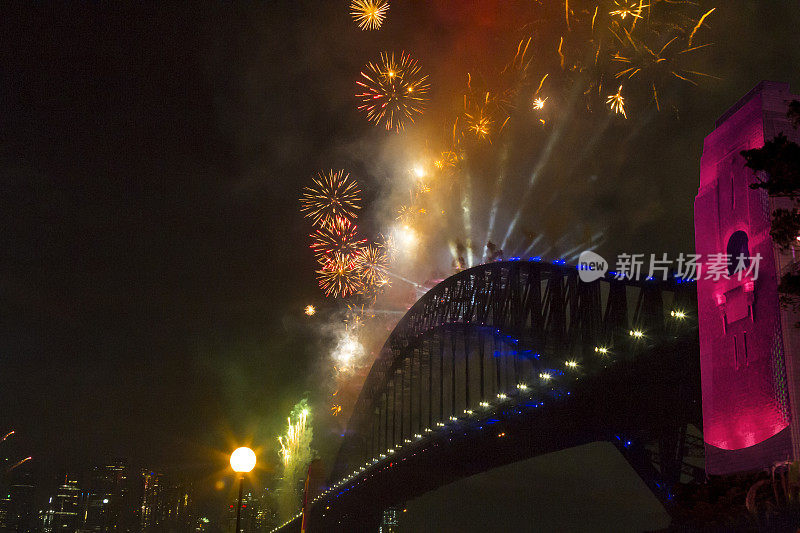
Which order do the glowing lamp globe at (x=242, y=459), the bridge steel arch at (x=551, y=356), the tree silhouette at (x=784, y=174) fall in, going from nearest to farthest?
the tree silhouette at (x=784, y=174)
the glowing lamp globe at (x=242, y=459)
the bridge steel arch at (x=551, y=356)

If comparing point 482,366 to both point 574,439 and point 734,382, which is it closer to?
point 574,439

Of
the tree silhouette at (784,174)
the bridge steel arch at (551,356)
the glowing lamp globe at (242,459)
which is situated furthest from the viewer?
the bridge steel arch at (551,356)

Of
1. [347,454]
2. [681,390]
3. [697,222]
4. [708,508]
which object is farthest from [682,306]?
[347,454]

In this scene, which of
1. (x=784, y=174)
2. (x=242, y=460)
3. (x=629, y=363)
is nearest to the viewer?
(x=784, y=174)

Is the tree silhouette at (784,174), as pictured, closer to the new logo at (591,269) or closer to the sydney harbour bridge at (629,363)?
the sydney harbour bridge at (629,363)

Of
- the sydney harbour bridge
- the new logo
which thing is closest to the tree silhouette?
the sydney harbour bridge

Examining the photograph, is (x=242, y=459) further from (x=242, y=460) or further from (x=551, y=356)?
(x=551, y=356)

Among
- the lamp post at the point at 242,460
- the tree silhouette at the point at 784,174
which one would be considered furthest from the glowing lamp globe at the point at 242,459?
the tree silhouette at the point at 784,174

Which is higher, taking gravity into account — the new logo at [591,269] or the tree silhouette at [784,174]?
the new logo at [591,269]

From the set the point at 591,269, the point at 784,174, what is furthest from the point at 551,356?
the point at 784,174
